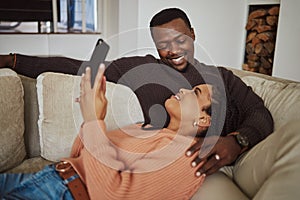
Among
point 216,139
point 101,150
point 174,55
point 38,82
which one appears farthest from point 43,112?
point 216,139

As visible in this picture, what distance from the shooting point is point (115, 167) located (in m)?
0.90

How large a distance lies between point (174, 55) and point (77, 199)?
52 cm

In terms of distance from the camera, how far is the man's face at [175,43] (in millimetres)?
1060

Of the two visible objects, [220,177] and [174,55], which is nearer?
[220,177]

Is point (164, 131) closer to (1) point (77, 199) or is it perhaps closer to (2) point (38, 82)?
(1) point (77, 199)

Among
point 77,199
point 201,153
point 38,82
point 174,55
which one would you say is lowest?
point 77,199

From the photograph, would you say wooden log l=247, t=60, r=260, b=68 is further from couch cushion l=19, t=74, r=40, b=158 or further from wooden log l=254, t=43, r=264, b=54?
couch cushion l=19, t=74, r=40, b=158

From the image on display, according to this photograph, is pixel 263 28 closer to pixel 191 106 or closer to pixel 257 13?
pixel 257 13

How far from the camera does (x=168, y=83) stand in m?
1.10

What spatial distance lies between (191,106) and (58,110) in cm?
51

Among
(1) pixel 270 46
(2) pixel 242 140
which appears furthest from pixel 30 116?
(1) pixel 270 46

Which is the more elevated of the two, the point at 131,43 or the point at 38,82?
the point at 131,43

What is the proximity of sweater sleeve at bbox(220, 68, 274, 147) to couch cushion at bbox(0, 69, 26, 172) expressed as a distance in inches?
29.0

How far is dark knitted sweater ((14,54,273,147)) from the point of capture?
1.03m
